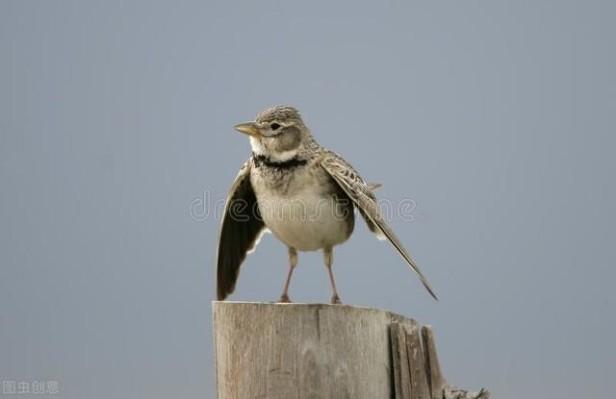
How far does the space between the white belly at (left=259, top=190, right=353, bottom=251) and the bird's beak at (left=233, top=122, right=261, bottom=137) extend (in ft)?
2.10

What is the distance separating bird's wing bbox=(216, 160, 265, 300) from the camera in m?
9.04

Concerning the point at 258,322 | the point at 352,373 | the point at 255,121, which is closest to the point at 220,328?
the point at 258,322

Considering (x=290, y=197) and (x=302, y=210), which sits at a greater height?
(x=290, y=197)

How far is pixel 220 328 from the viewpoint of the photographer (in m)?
6.23

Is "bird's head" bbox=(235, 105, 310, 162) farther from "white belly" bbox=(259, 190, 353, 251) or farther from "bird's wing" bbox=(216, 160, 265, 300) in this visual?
"white belly" bbox=(259, 190, 353, 251)

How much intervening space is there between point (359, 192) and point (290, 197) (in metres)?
0.64

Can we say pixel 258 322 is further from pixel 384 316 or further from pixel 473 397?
pixel 473 397

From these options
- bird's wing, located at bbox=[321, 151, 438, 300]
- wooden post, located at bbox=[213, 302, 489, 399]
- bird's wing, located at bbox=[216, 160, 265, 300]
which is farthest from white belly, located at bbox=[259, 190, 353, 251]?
wooden post, located at bbox=[213, 302, 489, 399]

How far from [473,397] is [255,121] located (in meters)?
3.67

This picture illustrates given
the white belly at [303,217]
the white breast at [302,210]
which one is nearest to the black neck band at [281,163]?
the white breast at [302,210]

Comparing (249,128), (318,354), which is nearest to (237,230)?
(249,128)

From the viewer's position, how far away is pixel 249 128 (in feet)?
29.1

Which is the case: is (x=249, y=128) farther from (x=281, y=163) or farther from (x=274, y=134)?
(x=281, y=163)

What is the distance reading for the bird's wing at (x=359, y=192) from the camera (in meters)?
7.97
